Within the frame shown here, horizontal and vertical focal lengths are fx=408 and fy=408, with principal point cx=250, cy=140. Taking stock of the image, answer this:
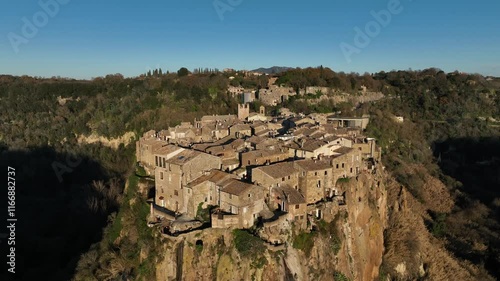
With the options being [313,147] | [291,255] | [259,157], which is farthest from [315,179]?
[291,255]

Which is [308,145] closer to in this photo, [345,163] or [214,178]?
[345,163]

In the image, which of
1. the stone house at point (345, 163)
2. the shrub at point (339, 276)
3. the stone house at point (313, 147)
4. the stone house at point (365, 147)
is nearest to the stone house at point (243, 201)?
the shrub at point (339, 276)

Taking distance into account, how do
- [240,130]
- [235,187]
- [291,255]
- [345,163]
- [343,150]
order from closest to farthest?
1. [291,255]
2. [235,187]
3. [345,163]
4. [343,150]
5. [240,130]

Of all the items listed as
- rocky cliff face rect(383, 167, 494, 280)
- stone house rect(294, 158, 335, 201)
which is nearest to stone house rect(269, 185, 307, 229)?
stone house rect(294, 158, 335, 201)

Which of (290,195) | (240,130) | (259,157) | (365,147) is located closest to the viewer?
(290,195)

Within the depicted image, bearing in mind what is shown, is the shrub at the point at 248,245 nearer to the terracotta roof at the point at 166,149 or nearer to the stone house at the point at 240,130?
the terracotta roof at the point at 166,149
